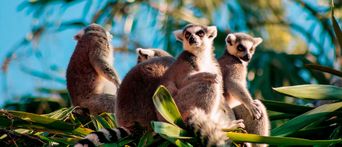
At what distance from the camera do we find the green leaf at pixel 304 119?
492 centimetres

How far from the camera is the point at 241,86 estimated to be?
19.9 feet

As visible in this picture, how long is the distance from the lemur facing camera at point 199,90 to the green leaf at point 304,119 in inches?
16.1

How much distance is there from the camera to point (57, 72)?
1191 centimetres

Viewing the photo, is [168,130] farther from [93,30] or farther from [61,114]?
[93,30]

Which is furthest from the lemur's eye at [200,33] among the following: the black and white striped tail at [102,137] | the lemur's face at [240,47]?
the black and white striped tail at [102,137]

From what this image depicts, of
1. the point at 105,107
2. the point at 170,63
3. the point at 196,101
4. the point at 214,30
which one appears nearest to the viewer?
the point at 196,101

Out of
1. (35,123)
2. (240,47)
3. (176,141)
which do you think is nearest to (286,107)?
(240,47)

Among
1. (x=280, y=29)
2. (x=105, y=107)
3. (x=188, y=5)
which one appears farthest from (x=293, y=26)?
(x=105, y=107)

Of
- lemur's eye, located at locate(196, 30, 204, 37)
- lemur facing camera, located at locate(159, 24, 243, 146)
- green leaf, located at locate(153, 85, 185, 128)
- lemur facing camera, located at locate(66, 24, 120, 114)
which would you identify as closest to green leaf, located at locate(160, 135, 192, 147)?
green leaf, located at locate(153, 85, 185, 128)

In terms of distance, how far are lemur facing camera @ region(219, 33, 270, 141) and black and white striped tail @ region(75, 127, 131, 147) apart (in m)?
1.27

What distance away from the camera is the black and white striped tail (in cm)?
453

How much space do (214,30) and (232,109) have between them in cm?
85

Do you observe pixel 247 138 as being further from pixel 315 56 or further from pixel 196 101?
pixel 315 56

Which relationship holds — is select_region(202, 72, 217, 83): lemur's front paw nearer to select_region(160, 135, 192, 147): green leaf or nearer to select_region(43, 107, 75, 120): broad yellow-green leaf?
select_region(160, 135, 192, 147): green leaf
